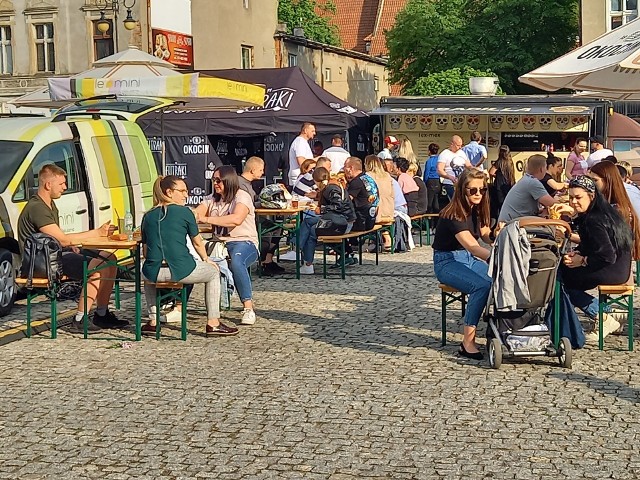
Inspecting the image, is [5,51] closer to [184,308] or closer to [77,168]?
[77,168]

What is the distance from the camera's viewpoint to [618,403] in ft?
24.5

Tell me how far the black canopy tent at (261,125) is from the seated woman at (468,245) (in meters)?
14.3

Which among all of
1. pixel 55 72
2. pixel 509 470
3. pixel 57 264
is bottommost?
pixel 509 470

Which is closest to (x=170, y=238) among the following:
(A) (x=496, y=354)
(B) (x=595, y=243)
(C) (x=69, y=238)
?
(C) (x=69, y=238)

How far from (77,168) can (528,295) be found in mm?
6336

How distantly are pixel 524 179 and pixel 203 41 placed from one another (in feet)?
94.4

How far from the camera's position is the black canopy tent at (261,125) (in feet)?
76.8

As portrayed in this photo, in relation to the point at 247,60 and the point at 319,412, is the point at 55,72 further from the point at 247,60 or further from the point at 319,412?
the point at 319,412

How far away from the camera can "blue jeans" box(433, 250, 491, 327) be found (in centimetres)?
885

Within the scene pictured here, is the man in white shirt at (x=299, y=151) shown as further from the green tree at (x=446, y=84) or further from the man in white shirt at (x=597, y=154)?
the green tree at (x=446, y=84)

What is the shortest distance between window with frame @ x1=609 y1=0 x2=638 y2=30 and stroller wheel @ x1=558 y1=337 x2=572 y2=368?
105ft

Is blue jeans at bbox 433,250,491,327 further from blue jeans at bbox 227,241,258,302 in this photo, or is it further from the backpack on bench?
the backpack on bench

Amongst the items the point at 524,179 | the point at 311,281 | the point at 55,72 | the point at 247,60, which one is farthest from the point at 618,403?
the point at 247,60

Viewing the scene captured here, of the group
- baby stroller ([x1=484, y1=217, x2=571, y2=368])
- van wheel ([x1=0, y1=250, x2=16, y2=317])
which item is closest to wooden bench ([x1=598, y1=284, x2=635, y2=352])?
baby stroller ([x1=484, y1=217, x2=571, y2=368])
